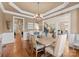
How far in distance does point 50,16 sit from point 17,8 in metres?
0.52

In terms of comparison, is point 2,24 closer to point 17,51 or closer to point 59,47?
point 17,51

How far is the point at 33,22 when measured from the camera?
191 centimetres

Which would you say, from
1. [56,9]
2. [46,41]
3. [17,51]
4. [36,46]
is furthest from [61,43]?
[17,51]

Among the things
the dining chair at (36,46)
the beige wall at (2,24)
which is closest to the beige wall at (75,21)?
the dining chair at (36,46)

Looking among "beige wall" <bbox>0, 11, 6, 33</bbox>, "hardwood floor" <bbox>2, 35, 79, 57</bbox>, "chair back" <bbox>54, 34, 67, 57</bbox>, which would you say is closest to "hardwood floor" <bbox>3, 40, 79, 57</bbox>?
"hardwood floor" <bbox>2, 35, 79, 57</bbox>

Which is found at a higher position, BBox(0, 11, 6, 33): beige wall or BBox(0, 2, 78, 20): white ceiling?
BBox(0, 2, 78, 20): white ceiling

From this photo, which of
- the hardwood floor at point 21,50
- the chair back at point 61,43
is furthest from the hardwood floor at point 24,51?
the chair back at point 61,43

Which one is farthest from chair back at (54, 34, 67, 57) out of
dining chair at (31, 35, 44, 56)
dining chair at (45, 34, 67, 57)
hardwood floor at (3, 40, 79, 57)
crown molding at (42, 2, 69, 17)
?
crown molding at (42, 2, 69, 17)

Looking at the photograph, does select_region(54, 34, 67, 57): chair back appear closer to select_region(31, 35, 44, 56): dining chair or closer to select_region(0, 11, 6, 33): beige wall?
select_region(31, 35, 44, 56): dining chair

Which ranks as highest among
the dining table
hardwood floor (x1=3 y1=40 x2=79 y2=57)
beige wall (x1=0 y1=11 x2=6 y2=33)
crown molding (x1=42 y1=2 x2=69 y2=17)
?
crown molding (x1=42 y1=2 x2=69 y2=17)

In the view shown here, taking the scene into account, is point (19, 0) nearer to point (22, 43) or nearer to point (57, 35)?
point (22, 43)

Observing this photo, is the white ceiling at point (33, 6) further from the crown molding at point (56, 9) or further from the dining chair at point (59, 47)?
the dining chair at point (59, 47)

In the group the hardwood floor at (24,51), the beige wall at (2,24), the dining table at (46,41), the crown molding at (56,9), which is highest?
the crown molding at (56,9)

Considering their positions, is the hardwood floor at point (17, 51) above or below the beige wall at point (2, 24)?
below
